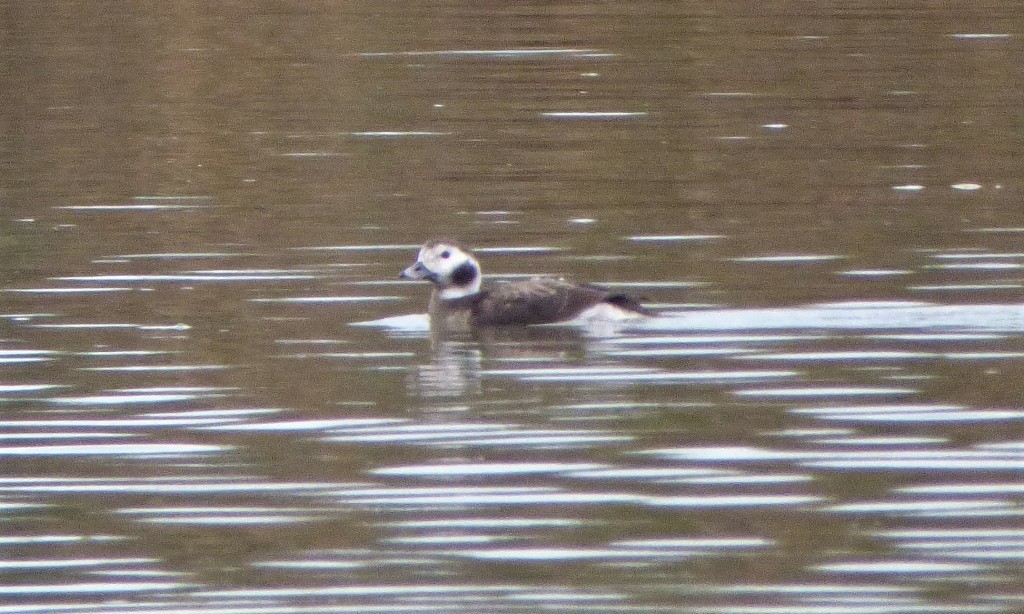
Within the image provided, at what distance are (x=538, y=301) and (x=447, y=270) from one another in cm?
89

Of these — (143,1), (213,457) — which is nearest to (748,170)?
(213,457)

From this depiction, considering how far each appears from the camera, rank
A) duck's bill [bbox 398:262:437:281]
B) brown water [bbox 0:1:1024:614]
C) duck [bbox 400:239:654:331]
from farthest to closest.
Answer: duck's bill [bbox 398:262:437:281], duck [bbox 400:239:654:331], brown water [bbox 0:1:1024:614]

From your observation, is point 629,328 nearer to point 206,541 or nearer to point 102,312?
point 102,312

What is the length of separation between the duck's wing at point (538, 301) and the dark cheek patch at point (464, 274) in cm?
26

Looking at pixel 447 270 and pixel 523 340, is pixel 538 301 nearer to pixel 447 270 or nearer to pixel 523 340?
pixel 523 340

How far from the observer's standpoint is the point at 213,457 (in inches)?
432

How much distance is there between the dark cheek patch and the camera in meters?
15.4

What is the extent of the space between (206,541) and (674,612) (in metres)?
2.33

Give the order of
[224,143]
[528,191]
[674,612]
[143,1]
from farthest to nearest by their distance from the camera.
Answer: [143,1]
[224,143]
[528,191]
[674,612]

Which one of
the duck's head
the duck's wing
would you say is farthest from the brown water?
the duck's head

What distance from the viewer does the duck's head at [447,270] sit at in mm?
15352

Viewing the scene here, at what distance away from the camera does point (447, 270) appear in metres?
15.4

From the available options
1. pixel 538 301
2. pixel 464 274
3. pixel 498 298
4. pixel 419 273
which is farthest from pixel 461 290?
pixel 538 301

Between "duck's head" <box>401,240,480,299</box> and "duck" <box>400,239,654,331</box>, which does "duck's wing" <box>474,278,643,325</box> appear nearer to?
"duck" <box>400,239,654,331</box>
